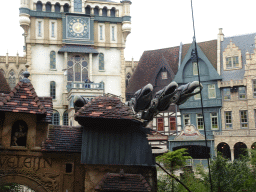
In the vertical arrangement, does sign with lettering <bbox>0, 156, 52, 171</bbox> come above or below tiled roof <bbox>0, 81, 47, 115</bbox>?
below

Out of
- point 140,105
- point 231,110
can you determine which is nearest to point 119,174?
point 140,105

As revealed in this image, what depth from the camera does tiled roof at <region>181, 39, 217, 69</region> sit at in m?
42.6

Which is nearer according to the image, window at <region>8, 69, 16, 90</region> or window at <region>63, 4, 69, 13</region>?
window at <region>63, 4, 69, 13</region>

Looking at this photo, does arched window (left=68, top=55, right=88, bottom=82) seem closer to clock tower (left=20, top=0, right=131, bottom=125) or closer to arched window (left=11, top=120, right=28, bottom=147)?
clock tower (left=20, top=0, right=131, bottom=125)

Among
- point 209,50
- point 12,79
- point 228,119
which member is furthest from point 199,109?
point 12,79

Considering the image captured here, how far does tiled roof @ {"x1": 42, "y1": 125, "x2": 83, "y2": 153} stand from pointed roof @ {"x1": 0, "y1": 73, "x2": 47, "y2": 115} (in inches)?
43.0

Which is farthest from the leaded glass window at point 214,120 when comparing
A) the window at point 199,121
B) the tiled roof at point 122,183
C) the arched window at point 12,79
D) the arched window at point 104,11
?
the tiled roof at point 122,183

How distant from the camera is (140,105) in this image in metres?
12.4

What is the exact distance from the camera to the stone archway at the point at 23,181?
39.2 ft

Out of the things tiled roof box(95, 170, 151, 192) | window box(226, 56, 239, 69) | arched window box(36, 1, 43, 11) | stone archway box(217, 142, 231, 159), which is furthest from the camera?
arched window box(36, 1, 43, 11)

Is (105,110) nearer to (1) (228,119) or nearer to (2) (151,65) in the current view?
(1) (228,119)

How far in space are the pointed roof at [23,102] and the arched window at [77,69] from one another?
30471 millimetres

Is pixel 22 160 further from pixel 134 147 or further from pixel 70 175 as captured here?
pixel 134 147

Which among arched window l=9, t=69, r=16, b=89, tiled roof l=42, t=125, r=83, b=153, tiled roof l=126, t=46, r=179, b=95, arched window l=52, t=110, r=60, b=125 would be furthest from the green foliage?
arched window l=9, t=69, r=16, b=89
